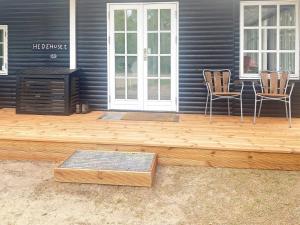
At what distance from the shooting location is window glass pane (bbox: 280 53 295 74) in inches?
235

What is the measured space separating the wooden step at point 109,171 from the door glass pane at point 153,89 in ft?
9.47

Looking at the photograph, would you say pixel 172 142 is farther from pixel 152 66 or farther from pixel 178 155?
pixel 152 66

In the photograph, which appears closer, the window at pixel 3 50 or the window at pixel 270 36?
the window at pixel 270 36

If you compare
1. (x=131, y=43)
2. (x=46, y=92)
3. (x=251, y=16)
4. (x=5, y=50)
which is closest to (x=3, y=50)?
(x=5, y=50)

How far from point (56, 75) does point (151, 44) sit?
1.72 meters

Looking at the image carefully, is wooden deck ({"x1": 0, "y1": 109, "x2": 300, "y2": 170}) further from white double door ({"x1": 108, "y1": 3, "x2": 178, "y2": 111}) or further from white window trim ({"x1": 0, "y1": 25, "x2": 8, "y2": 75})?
white window trim ({"x1": 0, "y1": 25, "x2": 8, "y2": 75})

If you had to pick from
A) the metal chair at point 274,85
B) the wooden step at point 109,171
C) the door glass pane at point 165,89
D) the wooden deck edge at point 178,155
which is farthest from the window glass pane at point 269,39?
the wooden step at point 109,171

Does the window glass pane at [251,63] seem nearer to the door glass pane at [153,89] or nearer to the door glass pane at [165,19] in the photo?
the door glass pane at [165,19]

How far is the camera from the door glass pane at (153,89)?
20.9 feet

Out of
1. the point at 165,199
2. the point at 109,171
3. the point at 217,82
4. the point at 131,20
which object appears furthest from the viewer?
the point at 131,20

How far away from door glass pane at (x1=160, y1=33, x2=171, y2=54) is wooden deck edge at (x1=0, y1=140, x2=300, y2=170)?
9.21 ft

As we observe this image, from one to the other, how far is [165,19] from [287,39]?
2.07m

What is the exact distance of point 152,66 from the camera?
6.35m

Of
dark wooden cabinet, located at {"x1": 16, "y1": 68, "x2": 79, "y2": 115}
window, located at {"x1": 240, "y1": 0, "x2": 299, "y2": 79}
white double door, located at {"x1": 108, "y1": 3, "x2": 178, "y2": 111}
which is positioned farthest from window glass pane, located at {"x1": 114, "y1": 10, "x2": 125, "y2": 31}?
window, located at {"x1": 240, "y1": 0, "x2": 299, "y2": 79}
